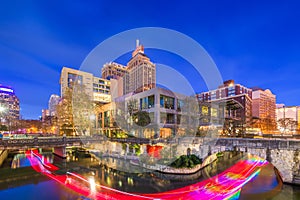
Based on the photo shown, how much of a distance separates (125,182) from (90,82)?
250 ft

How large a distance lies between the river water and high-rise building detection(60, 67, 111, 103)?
6281cm

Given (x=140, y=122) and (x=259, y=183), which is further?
(x=140, y=122)

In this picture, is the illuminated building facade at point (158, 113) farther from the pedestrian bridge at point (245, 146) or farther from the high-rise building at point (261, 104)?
the high-rise building at point (261, 104)

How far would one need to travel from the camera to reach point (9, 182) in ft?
61.2

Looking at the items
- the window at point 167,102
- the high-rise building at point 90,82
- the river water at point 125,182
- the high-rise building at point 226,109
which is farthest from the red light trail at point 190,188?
the high-rise building at point 90,82

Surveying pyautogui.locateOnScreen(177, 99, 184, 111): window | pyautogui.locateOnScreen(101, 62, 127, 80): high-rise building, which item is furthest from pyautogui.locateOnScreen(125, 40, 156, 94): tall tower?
pyautogui.locateOnScreen(177, 99, 184, 111): window

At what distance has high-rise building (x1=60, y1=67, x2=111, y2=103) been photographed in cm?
8275

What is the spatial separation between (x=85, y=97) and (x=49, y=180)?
102 ft

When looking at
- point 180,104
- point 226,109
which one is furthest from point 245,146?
point 180,104

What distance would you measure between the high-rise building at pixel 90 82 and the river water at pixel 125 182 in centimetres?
6281

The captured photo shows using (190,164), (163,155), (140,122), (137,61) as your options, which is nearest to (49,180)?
(163,155)

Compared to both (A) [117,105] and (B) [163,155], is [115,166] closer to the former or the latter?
(B) [163,155]

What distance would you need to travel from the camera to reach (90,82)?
8662 centimetres

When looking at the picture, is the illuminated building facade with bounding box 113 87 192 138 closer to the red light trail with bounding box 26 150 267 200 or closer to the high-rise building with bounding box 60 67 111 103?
the red light trail with bounding box 26 150 267 200
